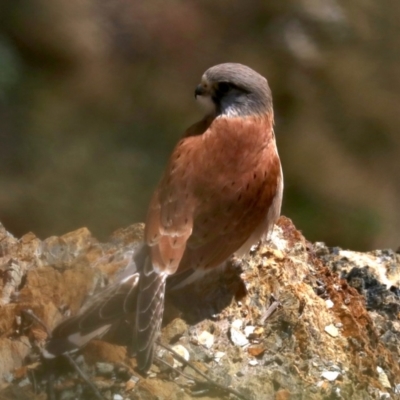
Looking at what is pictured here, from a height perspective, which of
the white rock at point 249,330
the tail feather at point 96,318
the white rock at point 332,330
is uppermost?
the white rock at point 332,330

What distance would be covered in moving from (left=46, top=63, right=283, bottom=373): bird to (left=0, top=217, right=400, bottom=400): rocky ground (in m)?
0.09

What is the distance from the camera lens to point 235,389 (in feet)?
10.4

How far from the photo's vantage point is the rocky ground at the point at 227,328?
3094mm

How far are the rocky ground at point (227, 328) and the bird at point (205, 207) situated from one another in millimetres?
88

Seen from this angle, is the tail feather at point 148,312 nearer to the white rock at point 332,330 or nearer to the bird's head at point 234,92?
the white rock at point 332,330

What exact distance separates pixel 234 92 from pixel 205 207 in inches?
26.9

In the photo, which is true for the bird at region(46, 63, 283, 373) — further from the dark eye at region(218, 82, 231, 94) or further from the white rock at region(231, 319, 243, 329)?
the white rock at region(231, 319, 243, 329)

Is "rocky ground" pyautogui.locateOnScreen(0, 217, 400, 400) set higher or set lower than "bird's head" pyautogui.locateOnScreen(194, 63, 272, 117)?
lower

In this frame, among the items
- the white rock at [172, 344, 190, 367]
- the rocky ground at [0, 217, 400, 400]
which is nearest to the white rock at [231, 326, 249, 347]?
the rocky ground at [0, 217, 400, 400]

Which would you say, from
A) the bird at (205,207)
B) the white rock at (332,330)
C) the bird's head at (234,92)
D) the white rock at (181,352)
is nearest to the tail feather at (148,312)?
the bird at (205,207)

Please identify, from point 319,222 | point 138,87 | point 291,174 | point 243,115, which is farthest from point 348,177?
point 243,115

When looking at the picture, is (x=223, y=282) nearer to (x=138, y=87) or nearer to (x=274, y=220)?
(x=274, y=220)

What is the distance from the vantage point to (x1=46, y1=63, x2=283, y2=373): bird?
10.8ft

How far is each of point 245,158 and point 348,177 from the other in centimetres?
373
